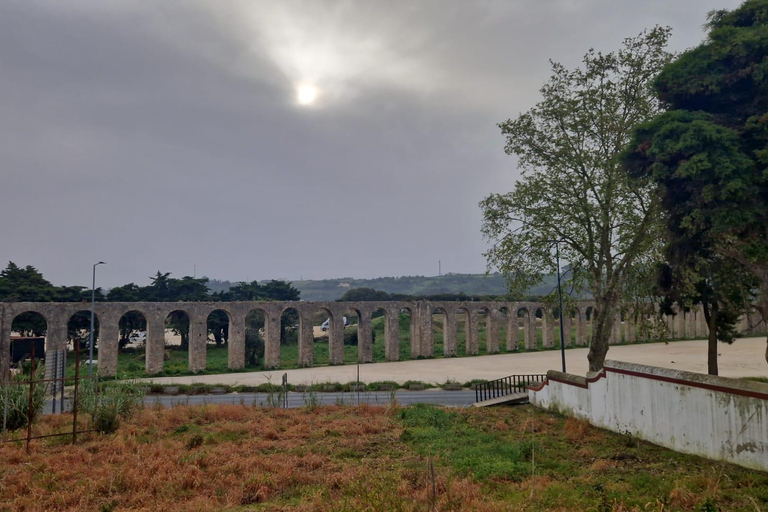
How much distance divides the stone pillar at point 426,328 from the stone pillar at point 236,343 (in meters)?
15.6

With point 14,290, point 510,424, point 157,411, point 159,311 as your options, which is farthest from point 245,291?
point 510,424

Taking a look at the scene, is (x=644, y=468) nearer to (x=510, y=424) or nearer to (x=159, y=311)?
(x=510, y=424)

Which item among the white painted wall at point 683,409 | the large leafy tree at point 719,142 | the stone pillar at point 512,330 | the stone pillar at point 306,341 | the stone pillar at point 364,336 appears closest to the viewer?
the white painted wall at point 683,409

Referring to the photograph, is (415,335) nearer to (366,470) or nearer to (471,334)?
(471,334)

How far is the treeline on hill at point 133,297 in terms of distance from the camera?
43.7 metres

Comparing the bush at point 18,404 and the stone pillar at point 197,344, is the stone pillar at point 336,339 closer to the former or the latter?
the stone pillar at point 197,344

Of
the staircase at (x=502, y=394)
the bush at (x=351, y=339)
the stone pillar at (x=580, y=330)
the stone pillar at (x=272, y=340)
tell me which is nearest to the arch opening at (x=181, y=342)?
the stone pillar at (x=272, y=340)

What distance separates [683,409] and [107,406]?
14793 mm

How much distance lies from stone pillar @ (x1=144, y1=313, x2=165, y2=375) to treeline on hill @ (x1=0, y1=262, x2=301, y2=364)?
7523 mm

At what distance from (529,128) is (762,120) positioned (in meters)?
9.59

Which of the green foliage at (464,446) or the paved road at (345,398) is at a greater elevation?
the green foliage at (464,446)

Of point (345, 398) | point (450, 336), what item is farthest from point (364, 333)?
point (345, 398)

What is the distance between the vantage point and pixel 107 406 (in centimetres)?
1371

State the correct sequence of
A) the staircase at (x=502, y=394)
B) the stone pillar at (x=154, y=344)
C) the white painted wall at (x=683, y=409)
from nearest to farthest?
the white painted wall at (x=683, y=409) → the staircase at (x=502, y=394) → the stone pillar at (x=154, y=344)
